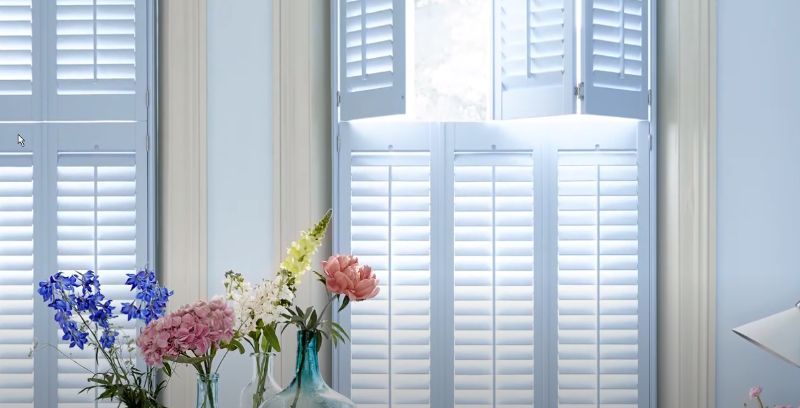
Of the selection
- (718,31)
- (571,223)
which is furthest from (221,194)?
(718,31)

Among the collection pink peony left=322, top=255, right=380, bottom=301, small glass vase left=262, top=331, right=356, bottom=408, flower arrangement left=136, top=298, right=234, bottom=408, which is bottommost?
small glass vase left=262, top=331, right=356, bottom=408

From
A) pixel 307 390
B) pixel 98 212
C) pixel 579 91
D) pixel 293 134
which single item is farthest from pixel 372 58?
pixel 307 390

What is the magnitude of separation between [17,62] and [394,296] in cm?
129

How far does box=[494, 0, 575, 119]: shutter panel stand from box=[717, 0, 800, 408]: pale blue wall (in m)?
0.46

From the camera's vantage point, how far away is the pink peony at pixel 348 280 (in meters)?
1.34

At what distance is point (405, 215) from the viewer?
2482mm

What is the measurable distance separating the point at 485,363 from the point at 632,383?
0.44m

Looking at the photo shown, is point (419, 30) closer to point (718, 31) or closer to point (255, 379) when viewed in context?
point (718, 31)

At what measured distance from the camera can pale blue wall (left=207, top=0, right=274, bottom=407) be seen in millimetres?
2439

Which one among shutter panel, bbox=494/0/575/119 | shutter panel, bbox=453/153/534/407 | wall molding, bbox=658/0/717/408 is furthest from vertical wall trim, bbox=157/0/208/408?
wall molding, bbox=658/0/717/408

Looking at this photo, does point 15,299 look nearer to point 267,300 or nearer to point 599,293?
point 267,300

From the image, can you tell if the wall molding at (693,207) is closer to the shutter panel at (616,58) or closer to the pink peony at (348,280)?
the shutter panel at (616,58)

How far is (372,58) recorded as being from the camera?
2449 millimetres

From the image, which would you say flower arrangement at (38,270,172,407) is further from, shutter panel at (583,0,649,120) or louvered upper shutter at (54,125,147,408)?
shutter panel at (583,0,649,120)
